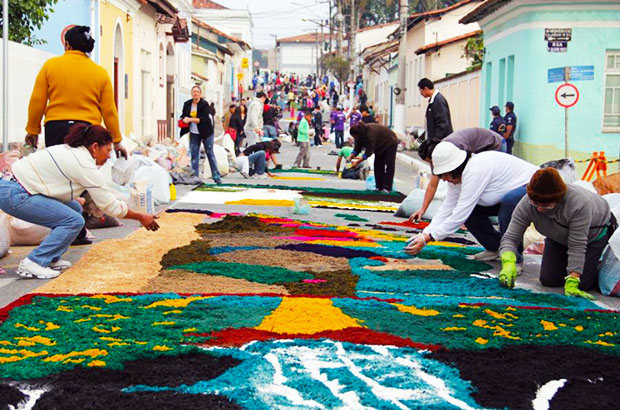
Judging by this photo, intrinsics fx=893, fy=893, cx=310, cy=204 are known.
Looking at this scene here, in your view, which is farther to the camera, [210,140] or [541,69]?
[541,69]

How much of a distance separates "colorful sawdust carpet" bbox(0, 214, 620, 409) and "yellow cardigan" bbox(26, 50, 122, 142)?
6.70 feet

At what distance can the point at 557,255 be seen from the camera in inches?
257

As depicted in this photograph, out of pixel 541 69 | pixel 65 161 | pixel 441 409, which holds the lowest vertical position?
pixel 441 409

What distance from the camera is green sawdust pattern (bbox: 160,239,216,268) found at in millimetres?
7000

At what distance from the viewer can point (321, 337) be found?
461 cm

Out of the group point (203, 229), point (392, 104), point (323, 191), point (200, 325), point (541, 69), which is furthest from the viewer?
point (392, 104)

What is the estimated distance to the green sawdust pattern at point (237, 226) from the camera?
8.95 meters

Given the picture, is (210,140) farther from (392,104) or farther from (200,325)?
(392,104)

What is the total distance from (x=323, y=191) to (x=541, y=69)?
9.10 meters

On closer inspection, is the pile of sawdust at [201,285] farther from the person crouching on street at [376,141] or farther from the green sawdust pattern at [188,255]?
the person crouching on street at [376,141]

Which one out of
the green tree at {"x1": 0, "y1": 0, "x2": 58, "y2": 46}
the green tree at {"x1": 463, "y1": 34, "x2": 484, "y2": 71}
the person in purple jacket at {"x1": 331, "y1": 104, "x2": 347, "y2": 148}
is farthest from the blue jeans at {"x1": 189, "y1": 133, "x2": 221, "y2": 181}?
the green tree at {"x1": 463, "y1": 34, "x2": 484, "y2": 71}

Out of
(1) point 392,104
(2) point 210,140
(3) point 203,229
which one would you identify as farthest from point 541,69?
(1) point 392,104

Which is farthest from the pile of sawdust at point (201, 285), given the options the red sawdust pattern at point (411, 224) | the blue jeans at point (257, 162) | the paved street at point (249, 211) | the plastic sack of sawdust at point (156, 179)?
the blue jeans at point (257, 162)

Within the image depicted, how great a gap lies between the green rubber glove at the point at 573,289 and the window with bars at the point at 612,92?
1593cm
